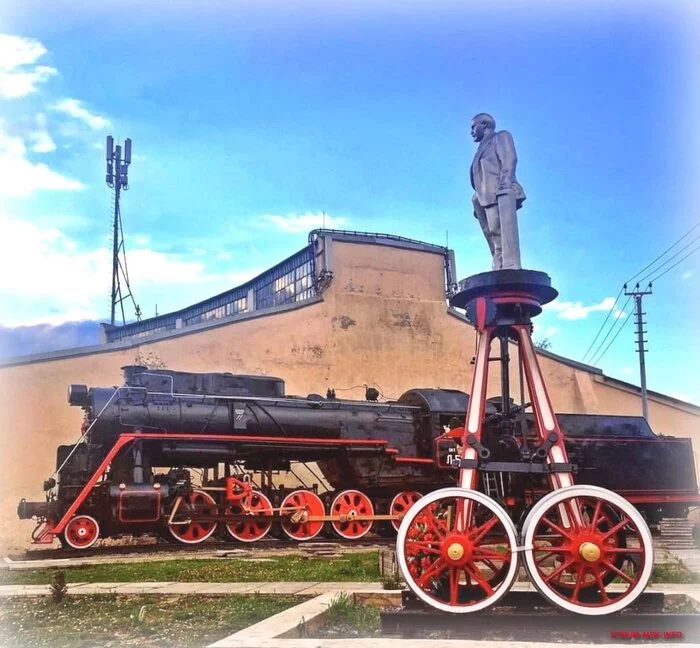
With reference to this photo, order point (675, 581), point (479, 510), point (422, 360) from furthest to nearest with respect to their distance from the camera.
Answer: point (422, 360)
point (675, 581)
point (479, 510)

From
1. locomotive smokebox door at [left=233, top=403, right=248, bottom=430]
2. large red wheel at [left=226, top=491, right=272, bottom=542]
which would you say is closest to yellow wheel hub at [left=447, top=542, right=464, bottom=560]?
large red wheel at [left=226, top=491, right=272, bottom=542]

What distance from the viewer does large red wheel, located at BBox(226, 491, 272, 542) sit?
1372 cm

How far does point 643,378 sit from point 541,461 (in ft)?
67.5

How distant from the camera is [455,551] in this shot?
4832mm

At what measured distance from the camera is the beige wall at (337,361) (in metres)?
16.4

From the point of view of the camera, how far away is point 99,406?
523 inches

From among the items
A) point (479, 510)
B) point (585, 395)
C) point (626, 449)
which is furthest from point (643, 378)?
point (479, 510)

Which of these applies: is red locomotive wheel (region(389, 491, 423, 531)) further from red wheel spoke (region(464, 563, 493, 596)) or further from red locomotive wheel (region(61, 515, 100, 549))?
red wheel spoke (region(464, 563, 493, 596))

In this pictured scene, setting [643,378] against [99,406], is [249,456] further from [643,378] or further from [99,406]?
[643,378]

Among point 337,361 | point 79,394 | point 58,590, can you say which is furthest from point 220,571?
point 337,361

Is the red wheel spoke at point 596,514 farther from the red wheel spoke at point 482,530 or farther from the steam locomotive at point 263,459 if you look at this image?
the steam locomotive at point 263,459

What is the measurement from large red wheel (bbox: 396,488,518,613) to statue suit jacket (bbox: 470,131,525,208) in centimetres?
254

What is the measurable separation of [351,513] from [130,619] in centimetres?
933

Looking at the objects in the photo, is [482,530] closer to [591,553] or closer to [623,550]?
[591,553]
